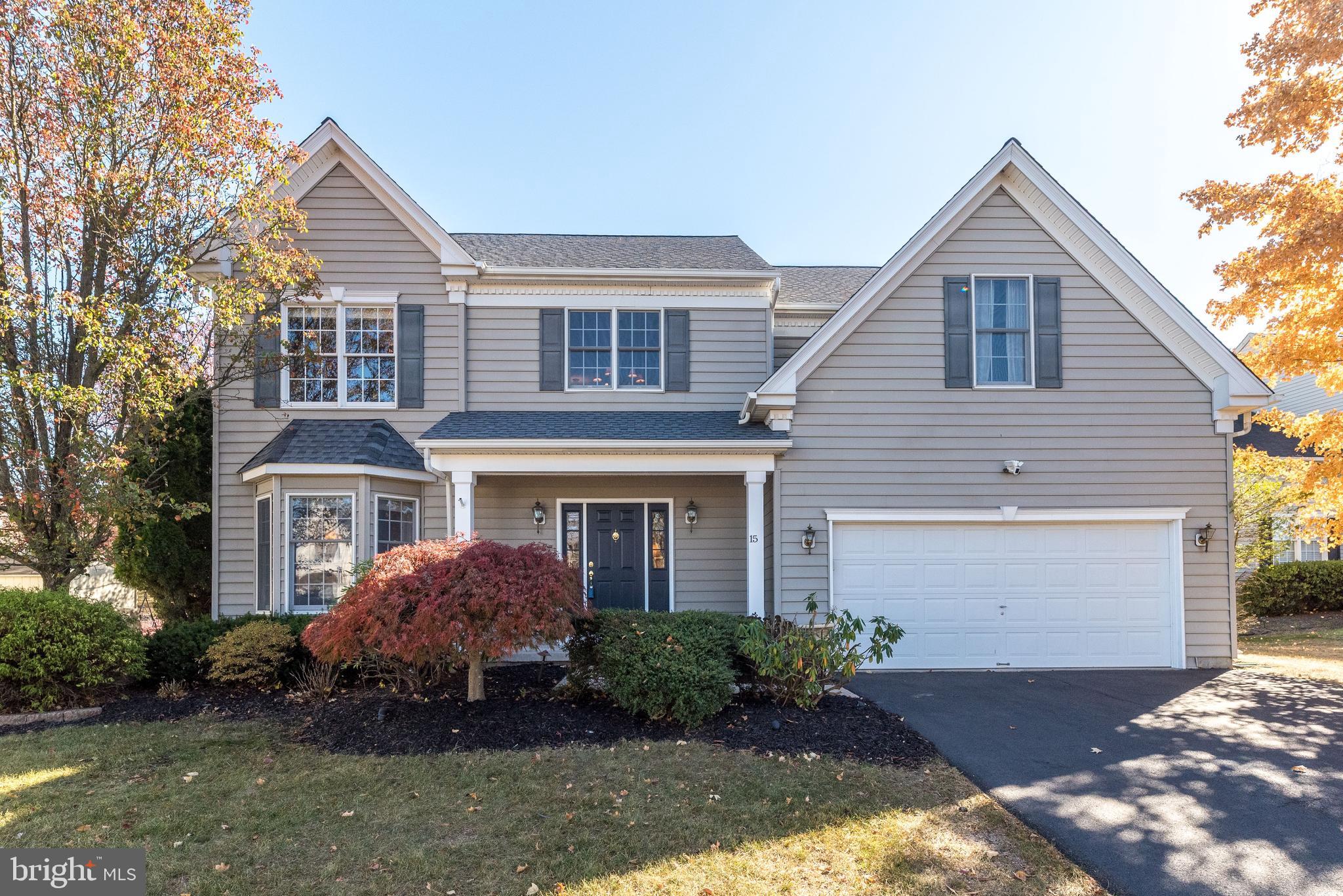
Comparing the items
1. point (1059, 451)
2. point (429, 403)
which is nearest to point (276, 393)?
point (429, 403)

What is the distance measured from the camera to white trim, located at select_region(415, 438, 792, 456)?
374 inches

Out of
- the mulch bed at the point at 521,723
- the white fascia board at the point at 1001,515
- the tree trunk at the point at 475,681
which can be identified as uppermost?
the white fascia board at the point at 1001,515

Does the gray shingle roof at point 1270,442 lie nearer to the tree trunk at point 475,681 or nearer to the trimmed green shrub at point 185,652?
the tree trunk at point 475,681

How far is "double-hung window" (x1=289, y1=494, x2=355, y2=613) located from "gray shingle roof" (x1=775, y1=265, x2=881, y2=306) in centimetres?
762

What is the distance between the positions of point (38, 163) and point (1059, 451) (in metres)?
13.5

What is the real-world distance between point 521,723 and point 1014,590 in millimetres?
6730

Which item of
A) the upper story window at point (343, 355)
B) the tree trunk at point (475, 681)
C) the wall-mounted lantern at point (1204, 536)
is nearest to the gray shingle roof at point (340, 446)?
the upper story window at point (343, 355)

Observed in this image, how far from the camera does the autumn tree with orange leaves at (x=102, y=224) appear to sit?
8547 mm

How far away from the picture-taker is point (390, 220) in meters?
11.0

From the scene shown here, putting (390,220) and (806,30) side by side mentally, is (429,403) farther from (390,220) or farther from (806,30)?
(806,30)

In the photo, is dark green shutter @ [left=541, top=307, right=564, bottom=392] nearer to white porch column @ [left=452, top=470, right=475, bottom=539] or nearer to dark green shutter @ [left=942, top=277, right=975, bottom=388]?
white porch column @ [left=452, top=470, right=475, bottom=539]

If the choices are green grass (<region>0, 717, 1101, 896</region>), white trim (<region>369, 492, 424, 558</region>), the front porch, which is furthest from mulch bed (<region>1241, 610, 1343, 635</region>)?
white trim (<region>369, 492, 424, 558</region>)

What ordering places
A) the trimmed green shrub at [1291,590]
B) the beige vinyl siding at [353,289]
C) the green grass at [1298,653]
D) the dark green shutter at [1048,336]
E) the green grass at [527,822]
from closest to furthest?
1. the green grass at [527,822]
2. the green grass at [1298,653]
3. the dark green shutter at [1048,336]
4. the beige vinyl siding at [353,289]
5. the trimmed green shrub at [1291,590]

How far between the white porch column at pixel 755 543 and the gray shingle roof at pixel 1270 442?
48.7 feet
